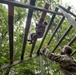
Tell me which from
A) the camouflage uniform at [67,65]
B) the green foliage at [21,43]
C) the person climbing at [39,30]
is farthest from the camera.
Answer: the green foliage at [21,43]

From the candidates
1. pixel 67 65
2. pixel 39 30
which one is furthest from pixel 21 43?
pixel 67 65

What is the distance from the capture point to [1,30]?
1545 centimetres

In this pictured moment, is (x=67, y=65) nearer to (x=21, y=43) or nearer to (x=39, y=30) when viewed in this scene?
(x=39, y=30)

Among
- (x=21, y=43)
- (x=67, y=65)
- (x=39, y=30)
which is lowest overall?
(x=21, y=43)

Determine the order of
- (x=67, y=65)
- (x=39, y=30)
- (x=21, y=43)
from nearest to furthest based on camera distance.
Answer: (x=67, y=65)
(x=39, y=30)
(x=21, y=43)

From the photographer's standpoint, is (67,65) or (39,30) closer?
(67,65)

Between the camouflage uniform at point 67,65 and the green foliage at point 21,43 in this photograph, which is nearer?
the camouflage uniform at point 67,65

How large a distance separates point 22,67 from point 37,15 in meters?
8.12

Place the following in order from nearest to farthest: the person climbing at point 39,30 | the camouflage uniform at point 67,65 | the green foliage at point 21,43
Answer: the camouflage uniform at point 67,65
the person climbing at point 39,30
the green foliage at point 21,43

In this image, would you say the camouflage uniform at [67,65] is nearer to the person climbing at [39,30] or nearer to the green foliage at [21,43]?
the person climbing at [39,30]

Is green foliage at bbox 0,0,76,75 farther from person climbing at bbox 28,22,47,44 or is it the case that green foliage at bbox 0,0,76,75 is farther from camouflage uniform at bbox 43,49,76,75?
camouflage uniform at bbox 43,49,76,75

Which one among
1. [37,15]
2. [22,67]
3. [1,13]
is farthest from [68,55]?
[37,15]

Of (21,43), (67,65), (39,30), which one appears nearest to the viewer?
(67,65)

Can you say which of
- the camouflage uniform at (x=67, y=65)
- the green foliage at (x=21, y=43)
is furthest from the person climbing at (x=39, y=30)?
the green foliage at (x=21, y=43)
